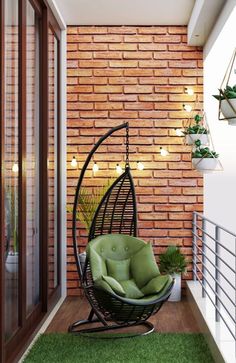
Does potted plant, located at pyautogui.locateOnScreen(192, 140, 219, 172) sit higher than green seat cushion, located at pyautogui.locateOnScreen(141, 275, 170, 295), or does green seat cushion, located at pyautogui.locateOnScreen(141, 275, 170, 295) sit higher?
potted plant, located at pyautogui.locateOnScreen(192, 140, 219, 172)

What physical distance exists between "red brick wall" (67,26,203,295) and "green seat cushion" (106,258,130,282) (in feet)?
4.64

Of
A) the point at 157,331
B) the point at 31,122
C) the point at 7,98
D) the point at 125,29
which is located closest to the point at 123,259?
the point at 157,331

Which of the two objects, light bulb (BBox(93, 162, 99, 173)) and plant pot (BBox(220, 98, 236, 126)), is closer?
plant pot (BBox(220, 98, 236, 126))

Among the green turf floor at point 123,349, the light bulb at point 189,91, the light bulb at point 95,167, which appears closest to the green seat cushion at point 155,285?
the green turf floor at point 123,349

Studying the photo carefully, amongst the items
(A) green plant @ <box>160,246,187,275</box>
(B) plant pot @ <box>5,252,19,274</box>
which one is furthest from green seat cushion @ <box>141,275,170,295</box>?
(A) green plant @ <box>160,246,187,275</box>

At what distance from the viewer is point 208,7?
5438mm

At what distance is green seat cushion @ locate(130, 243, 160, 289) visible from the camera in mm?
5328

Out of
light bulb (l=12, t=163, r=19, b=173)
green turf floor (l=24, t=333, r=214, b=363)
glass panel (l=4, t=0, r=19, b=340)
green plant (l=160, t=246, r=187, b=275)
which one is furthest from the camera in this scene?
green plant (l=160, t=246, r=187, b=275)

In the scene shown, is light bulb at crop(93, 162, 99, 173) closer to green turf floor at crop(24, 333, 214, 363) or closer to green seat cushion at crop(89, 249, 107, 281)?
green seat cushion at crop(89, 249, 107, 281)

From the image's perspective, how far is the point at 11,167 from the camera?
4.21 metres

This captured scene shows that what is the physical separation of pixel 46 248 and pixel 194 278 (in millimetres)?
1931

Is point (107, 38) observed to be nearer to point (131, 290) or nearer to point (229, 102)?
point (131, 290)

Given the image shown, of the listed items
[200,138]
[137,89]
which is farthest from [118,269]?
[137,89]

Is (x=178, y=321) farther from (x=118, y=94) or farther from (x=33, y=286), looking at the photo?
(x=118, y=94)
